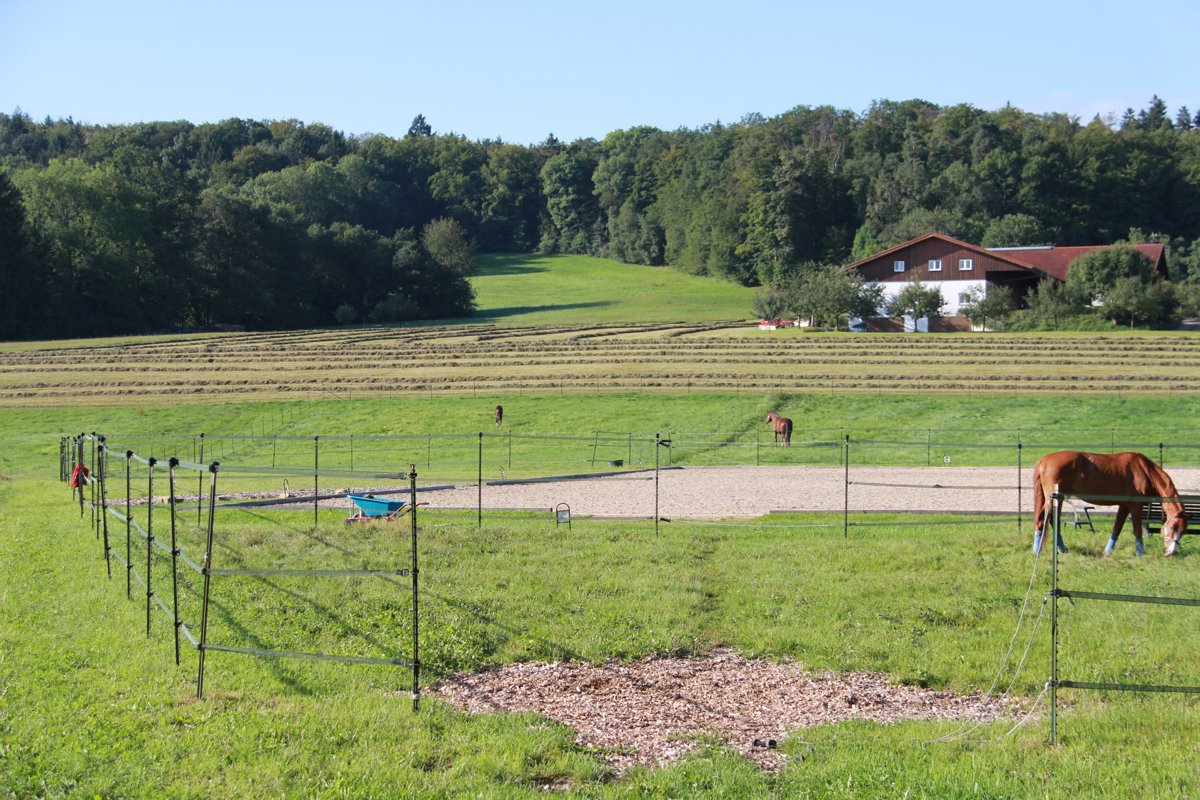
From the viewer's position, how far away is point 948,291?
273 feet

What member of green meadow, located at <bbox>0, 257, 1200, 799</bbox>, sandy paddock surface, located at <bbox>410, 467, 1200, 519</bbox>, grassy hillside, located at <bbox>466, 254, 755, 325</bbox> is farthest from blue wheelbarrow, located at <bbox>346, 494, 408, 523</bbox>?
grassy hillside, located at <bbox>466, 254, 755, 325</bbox>

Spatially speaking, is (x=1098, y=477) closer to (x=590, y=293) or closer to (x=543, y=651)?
(x=543, y=651)

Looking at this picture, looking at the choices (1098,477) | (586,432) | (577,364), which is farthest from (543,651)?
(577,364)

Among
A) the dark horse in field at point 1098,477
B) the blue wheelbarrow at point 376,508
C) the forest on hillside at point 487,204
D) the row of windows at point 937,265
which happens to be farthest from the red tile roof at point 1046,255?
the dark horse in field at point 1098,477

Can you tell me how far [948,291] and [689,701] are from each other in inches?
3094

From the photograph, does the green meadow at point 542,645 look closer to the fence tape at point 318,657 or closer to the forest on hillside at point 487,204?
the fence tape at point 318,657

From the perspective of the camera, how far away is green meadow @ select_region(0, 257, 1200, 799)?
771cm

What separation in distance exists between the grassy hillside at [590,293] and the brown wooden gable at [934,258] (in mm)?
15183

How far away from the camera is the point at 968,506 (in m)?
23.7

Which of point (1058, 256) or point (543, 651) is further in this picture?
point (1058, 256)

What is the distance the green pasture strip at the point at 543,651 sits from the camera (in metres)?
7.70

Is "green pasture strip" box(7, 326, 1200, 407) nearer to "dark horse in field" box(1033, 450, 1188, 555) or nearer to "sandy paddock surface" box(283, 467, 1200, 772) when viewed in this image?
"dark horse in field" box(1033, 450, 1188, 555)

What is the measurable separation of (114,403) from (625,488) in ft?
107

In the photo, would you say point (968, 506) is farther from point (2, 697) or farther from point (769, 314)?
point (769, 314)
